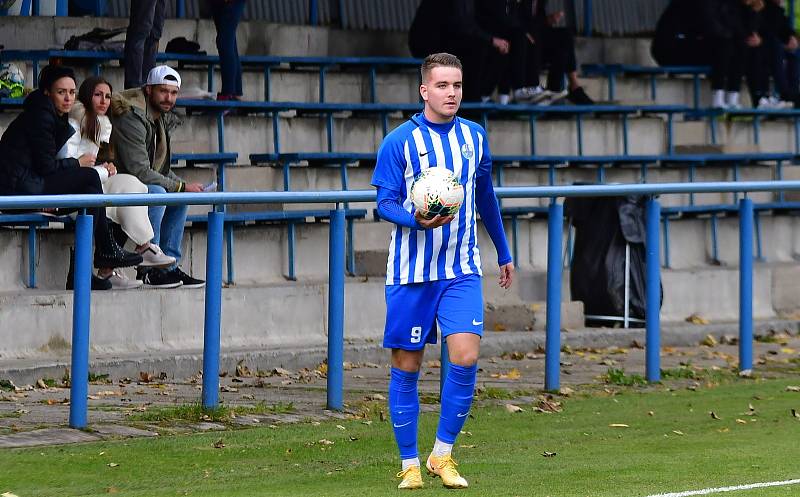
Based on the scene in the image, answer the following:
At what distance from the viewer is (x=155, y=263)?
10453 mm

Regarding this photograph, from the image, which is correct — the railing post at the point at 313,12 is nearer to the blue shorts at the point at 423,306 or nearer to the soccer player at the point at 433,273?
the soccer player at the point at 433,273

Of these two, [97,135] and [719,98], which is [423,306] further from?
[719,98]

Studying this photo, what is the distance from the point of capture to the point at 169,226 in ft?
32.4

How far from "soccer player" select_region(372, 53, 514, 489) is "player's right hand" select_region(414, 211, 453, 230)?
0.14 m

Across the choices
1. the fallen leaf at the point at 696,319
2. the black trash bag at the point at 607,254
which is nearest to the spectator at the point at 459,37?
the black trash bag at the point at 607,254

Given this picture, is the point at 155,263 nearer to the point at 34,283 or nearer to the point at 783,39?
the point at 34,283

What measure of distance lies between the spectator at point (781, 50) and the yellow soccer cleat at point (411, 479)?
1304cm

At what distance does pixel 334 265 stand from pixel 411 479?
262 cm

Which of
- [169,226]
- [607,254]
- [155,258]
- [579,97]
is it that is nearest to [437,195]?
[169,226]

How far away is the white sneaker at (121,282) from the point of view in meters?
10.4

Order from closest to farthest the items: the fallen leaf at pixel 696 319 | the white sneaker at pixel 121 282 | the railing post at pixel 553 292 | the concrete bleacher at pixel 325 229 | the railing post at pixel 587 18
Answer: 1. the railing post at pixel 553 292
2. the white sneaker at pixel 121 282
3. the concrete bleacher at pixel 325 229
4. the fallen leaf at pixel 696 319
5. the railing post at pixel 587 18

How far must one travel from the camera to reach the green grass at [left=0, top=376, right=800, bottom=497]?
6.87 m

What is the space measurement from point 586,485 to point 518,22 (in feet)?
32.2

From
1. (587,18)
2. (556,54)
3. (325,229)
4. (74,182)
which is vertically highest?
(587,18)
